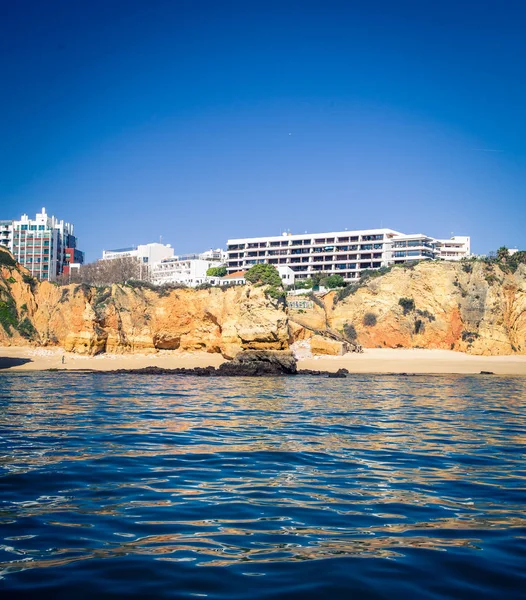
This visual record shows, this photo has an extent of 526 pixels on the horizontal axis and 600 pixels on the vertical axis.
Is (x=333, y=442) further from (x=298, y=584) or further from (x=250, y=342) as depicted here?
(x=250, y=342)

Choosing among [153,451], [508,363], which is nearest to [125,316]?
[508,363]

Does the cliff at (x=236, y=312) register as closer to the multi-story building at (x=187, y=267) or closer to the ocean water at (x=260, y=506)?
the ocean water at (x=260, y=506)

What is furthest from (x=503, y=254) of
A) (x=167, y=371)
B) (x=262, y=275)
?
(x=167, y=371)

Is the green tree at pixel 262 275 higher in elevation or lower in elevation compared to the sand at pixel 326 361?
higher

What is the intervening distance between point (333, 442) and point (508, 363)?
3901 cm

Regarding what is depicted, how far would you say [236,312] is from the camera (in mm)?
49469

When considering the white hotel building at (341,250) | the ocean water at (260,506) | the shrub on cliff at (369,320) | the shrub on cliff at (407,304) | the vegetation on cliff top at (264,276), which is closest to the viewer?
the ocean water at (260,506)

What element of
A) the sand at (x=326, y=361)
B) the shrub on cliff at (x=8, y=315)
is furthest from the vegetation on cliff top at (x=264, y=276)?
the shrub on cliff at (x=8, y=315)

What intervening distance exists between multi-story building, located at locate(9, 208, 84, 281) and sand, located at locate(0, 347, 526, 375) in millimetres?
85012

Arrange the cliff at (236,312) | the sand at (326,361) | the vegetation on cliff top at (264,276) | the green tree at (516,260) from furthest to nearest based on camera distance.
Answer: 1. the vegetation on cliff top at (264,276)
2. the green tree at (516,260)
3. the cliff at (236,312)
4. the sand at (326,361)

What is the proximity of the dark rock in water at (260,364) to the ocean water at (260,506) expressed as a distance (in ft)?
78.0

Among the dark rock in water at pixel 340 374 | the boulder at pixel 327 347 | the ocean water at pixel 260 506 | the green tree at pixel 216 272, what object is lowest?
the dark rock in water at pixel 340 374

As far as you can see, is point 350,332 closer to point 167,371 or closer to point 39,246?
point 167,371

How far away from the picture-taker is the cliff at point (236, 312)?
5266 cm
